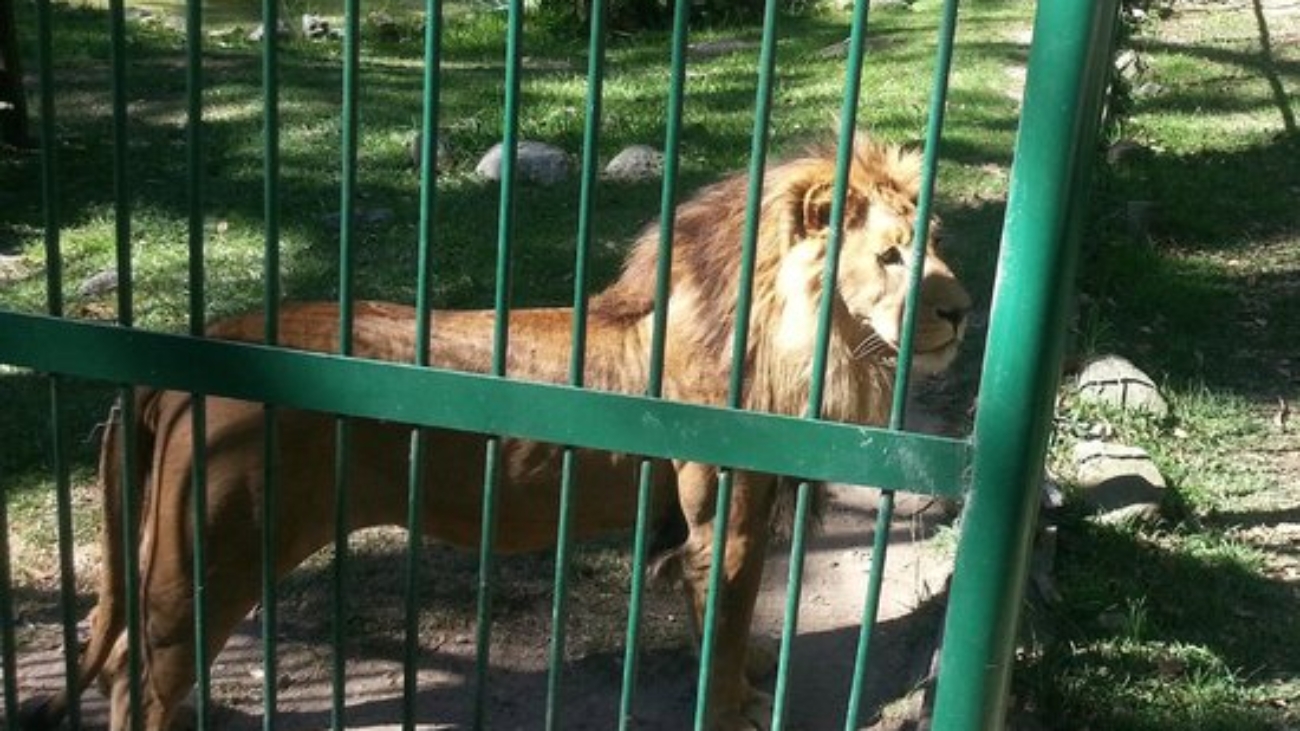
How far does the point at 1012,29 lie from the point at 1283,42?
6.42 feet

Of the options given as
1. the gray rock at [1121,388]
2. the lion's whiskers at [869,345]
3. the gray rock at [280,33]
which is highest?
the lion's whiskers at [869,345]

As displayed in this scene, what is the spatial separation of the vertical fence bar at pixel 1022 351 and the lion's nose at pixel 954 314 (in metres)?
1.28

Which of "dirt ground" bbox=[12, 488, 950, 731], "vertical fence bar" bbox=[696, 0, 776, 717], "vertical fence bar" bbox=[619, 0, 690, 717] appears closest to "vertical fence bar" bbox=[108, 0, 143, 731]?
"vertical fence bar" bbox=[619, 0, 690, 717]

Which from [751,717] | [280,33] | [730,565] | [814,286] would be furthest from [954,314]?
[280,33]

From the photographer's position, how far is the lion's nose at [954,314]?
3896 millimetres

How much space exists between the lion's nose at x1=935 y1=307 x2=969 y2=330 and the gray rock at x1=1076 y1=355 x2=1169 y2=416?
8.00ft

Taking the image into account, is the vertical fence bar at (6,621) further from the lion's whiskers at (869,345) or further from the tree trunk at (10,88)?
the tree trunk at (10,88)

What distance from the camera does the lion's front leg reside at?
4074 mm

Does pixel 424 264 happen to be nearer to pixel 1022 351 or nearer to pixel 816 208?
pixel 1022 351

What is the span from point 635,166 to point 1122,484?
157 inches

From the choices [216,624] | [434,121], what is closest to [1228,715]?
[216,624]

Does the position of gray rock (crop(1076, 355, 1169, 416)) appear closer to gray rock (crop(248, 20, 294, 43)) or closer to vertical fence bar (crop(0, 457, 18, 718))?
vertical fence bar (crop(0, 457, 18, 718))

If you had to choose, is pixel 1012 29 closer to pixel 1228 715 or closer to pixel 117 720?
pixel 1228 715

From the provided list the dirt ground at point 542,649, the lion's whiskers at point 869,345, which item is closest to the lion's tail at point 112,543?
the dirt ground at point 542,649
